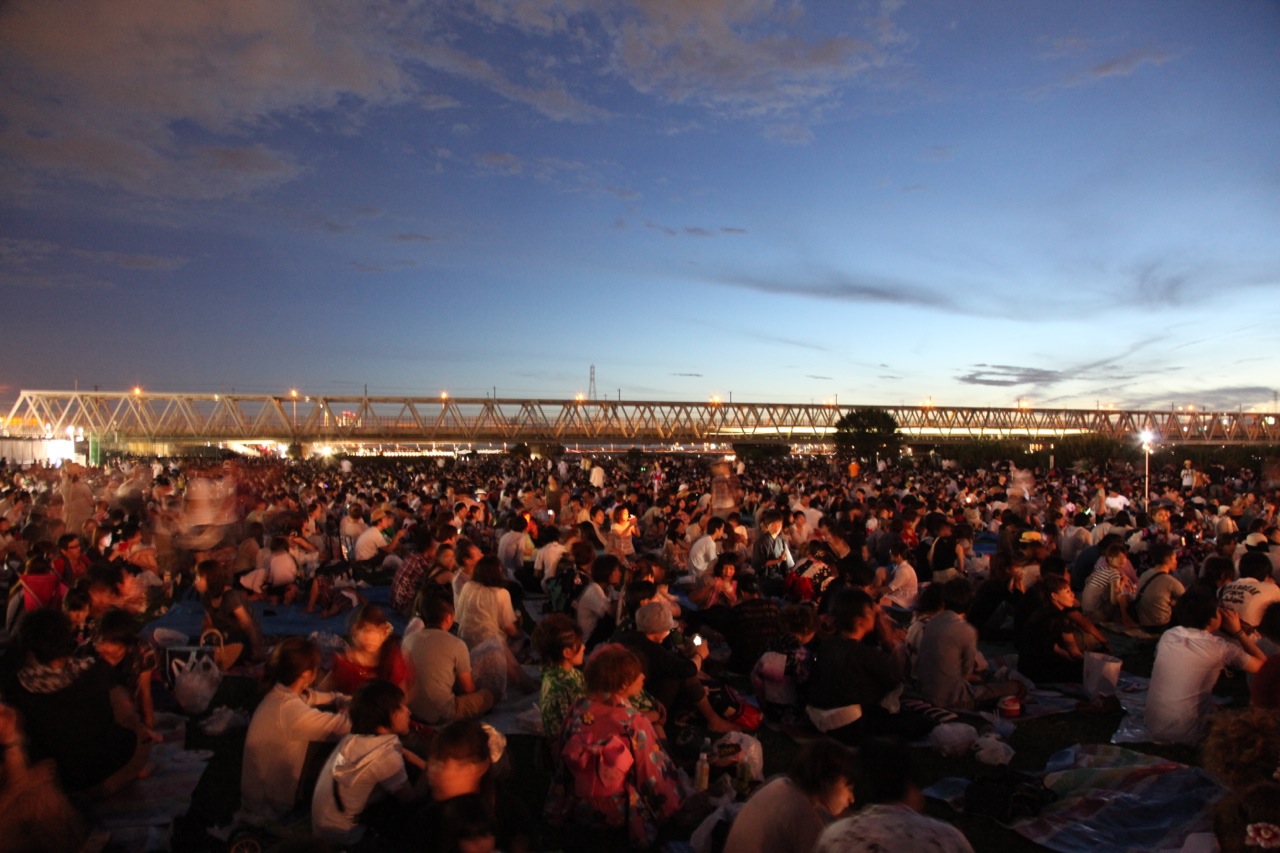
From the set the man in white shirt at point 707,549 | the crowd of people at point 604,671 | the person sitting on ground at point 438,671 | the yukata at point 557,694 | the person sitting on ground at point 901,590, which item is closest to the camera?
the crowd of people at point 604,671

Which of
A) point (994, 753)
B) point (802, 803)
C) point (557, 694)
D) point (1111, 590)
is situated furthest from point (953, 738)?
point (1111, 590)

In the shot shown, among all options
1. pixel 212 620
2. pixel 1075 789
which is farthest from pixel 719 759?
pixel 212 620

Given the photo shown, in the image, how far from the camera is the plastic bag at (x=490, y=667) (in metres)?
6.54

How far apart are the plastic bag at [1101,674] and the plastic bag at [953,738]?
1597 millimetres

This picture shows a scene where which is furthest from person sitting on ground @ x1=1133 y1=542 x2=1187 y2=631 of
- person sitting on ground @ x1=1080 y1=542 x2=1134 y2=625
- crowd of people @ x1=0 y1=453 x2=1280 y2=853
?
person sitting on ground @ x1=1080 y1=542 x2=1134 y2=625

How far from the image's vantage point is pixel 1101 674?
653cm

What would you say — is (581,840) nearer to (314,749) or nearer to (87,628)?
(314,749)

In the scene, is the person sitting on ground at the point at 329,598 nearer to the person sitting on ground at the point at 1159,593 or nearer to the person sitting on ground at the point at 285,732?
the person sitting on ground at the point at 285,732

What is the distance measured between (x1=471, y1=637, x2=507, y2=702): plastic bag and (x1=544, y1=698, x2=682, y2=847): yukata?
2.11 metres

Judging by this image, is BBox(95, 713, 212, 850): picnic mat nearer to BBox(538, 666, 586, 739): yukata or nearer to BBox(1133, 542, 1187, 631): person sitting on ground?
BBox(538, 666, 586, 739): yukata

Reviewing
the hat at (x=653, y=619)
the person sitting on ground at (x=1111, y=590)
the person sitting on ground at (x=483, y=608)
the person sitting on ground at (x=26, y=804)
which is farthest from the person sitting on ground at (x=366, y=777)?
the person sitting on ground at (x=1111, y=590)

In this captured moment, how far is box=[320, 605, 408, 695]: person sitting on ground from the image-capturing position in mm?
5152

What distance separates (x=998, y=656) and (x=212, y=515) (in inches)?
424

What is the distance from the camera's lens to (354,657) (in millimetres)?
5234
